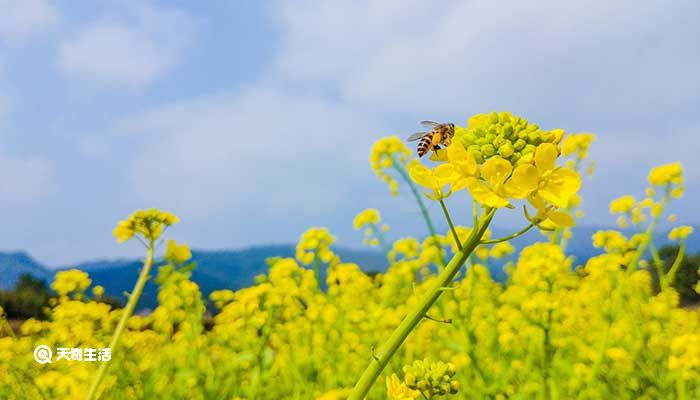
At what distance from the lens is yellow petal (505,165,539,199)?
1372mm

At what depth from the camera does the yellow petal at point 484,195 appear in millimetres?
1337

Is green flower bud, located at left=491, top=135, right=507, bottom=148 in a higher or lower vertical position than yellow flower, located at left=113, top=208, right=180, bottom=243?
lower

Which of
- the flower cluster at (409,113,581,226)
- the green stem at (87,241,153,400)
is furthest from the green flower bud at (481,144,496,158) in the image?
the green stem at (87,241,153,400)

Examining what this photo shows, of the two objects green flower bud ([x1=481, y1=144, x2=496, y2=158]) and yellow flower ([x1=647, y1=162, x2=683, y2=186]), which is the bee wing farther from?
yellow flower ([x1=647, y1=162, x2=683, y2=186])

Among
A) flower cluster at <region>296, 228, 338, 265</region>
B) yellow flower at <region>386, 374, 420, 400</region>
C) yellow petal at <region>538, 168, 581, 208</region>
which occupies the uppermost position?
flower cluster at <region>296, 228, 338, 265</region>

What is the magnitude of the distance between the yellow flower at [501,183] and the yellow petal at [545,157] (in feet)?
0.08

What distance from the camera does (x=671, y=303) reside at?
4625mm

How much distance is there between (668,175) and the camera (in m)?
5.12

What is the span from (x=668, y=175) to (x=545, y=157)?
4213 mm

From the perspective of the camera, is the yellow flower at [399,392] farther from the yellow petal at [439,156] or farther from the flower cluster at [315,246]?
the flower cluster at [315,246]

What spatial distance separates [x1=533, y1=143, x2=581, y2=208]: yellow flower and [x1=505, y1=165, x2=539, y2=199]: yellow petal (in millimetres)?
20

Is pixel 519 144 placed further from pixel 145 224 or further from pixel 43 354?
pixel 43 354

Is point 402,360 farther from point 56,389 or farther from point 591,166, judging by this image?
point 591,166

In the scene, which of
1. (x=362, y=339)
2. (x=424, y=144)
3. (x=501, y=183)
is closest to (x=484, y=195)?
(x=501, y=183)
